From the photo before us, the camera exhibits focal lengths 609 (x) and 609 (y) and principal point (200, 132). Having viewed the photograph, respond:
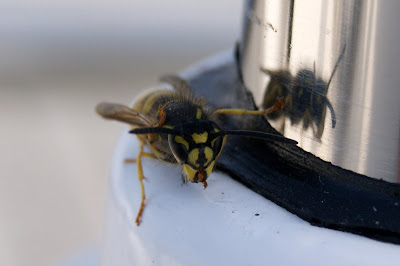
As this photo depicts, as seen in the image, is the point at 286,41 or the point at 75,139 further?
the point at 75,139

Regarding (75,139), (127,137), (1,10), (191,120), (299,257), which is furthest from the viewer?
(1,10)

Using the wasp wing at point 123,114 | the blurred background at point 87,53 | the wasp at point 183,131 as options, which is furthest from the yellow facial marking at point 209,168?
the blurred background at point 87,53

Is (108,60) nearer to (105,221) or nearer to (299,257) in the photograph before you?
(105,221)

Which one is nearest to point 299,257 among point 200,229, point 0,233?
point 200,229

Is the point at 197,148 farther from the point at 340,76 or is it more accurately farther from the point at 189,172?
the point at 340,76

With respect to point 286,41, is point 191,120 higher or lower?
lower

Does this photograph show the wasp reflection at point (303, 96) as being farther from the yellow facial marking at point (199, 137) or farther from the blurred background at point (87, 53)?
the blurred background at point (87, 53)

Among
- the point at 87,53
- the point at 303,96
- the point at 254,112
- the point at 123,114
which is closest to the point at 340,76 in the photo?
the point at 303,96
